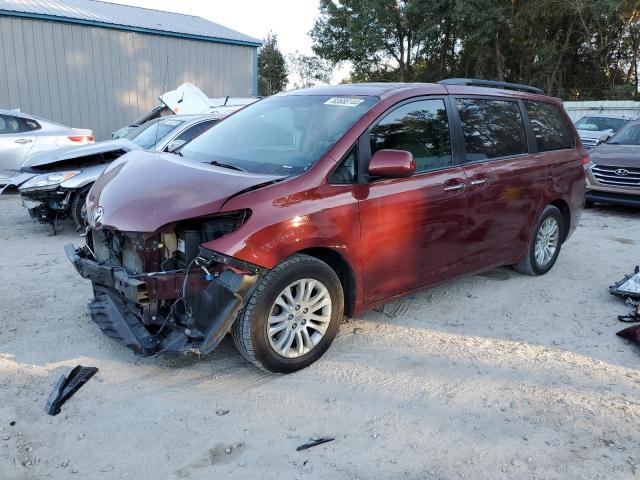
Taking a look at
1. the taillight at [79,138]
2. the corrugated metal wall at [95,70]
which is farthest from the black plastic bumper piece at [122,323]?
the corrugated metal wall at [95,70]

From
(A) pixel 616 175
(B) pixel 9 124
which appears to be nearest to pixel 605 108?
(A) pixel 616 175

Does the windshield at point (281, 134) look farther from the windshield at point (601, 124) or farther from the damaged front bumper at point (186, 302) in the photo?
the windshield at point (601, 124)

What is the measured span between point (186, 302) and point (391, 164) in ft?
5.15

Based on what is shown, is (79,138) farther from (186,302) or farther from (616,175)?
(616,175)

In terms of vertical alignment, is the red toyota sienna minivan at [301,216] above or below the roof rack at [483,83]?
below

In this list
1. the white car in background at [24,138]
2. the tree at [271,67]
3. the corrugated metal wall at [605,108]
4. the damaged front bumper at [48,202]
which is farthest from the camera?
the tree at [271,67]

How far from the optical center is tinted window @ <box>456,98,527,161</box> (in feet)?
14.8

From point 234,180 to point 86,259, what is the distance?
1.29m

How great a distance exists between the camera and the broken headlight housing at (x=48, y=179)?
669 centimetres

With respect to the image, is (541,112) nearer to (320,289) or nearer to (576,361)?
(576,361)

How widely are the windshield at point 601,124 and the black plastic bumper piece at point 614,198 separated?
27.7 feet

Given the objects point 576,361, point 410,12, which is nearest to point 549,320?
point 576,361

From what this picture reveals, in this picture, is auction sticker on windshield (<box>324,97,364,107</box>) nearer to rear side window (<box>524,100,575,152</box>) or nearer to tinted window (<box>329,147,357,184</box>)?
tinted window (<box>329,147,357,184</box>)

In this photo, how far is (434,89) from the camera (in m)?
4.35
